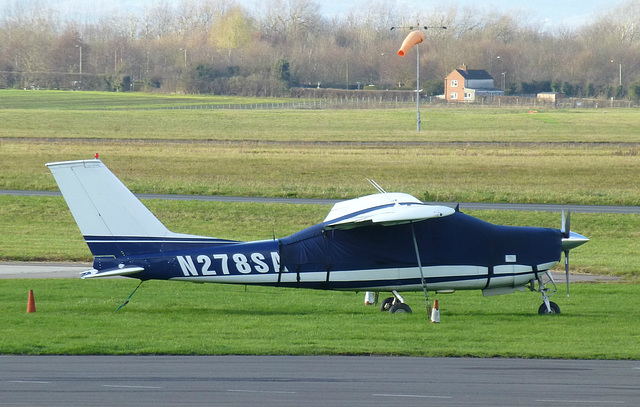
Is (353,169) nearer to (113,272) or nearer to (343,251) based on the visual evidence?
(343,251)

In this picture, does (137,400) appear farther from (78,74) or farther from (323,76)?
(78,74)

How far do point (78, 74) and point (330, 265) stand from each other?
177 m

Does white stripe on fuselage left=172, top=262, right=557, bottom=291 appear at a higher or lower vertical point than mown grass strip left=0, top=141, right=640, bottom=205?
higher

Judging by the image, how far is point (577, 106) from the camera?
13588 centimetres

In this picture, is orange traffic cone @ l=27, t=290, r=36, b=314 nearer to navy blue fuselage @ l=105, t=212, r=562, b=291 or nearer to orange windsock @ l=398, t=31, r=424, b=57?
navy blue fuselage @ l=105, t=212, r=562, b=291

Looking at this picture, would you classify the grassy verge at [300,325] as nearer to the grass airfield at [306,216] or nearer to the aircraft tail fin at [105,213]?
the grass airfield at [306,216]

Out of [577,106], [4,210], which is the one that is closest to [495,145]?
[4,210]

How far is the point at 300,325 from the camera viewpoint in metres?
13.6

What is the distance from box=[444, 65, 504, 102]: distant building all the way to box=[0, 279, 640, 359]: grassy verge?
432 feet

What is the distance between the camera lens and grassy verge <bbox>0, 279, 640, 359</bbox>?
12.0 meters

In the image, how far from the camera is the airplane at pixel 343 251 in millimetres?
13992

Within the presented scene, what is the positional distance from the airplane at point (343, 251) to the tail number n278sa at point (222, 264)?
2 cm

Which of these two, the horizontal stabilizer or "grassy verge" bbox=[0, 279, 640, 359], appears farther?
the horizontal stabilizer

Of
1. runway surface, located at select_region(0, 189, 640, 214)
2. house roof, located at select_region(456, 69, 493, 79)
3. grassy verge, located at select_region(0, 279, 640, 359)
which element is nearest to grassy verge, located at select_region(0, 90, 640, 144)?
house roof, located at select_region(456, 69, 493, 79)
